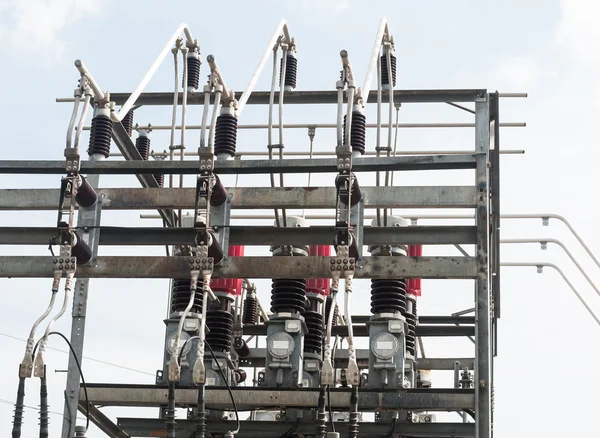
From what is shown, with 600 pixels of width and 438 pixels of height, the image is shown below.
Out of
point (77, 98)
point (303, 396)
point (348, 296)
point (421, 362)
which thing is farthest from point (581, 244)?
point (77, 98)

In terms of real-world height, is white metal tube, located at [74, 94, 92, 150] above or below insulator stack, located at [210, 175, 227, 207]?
above

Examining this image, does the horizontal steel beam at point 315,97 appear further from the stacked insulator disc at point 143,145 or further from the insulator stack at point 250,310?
the insulator stack at point 250,310

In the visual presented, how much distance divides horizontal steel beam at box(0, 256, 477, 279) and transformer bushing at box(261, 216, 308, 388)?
146 centimetres

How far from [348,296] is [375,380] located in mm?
1754

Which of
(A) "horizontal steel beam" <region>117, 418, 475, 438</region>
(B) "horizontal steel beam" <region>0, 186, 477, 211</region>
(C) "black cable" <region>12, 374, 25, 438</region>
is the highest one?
(B) "horizontal steel beam" <region>0, 186, 477, 211</region>

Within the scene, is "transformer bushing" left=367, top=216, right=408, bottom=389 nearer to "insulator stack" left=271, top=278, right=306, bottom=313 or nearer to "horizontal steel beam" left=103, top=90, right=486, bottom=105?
"insulator stack" left=271, top=278, right=306, bottom=313

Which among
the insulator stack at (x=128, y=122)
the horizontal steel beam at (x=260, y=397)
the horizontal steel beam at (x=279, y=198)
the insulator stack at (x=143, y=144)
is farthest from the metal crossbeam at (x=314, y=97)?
the horizontal steel beam at (x=260, y=397)

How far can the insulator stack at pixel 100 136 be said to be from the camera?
8852 millimetres

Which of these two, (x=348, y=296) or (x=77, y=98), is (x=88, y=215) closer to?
(x=77, y=98)

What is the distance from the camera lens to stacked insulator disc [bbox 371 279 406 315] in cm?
923

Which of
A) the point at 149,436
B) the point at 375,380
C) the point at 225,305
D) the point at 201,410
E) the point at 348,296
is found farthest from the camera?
the point at 225,305

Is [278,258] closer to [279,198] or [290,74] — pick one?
[279,198]

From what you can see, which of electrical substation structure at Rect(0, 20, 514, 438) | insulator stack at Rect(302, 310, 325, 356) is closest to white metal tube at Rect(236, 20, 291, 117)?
electrical substation structure at Rect(0, 20, 514, 438)

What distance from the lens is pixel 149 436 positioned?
31.1ft
